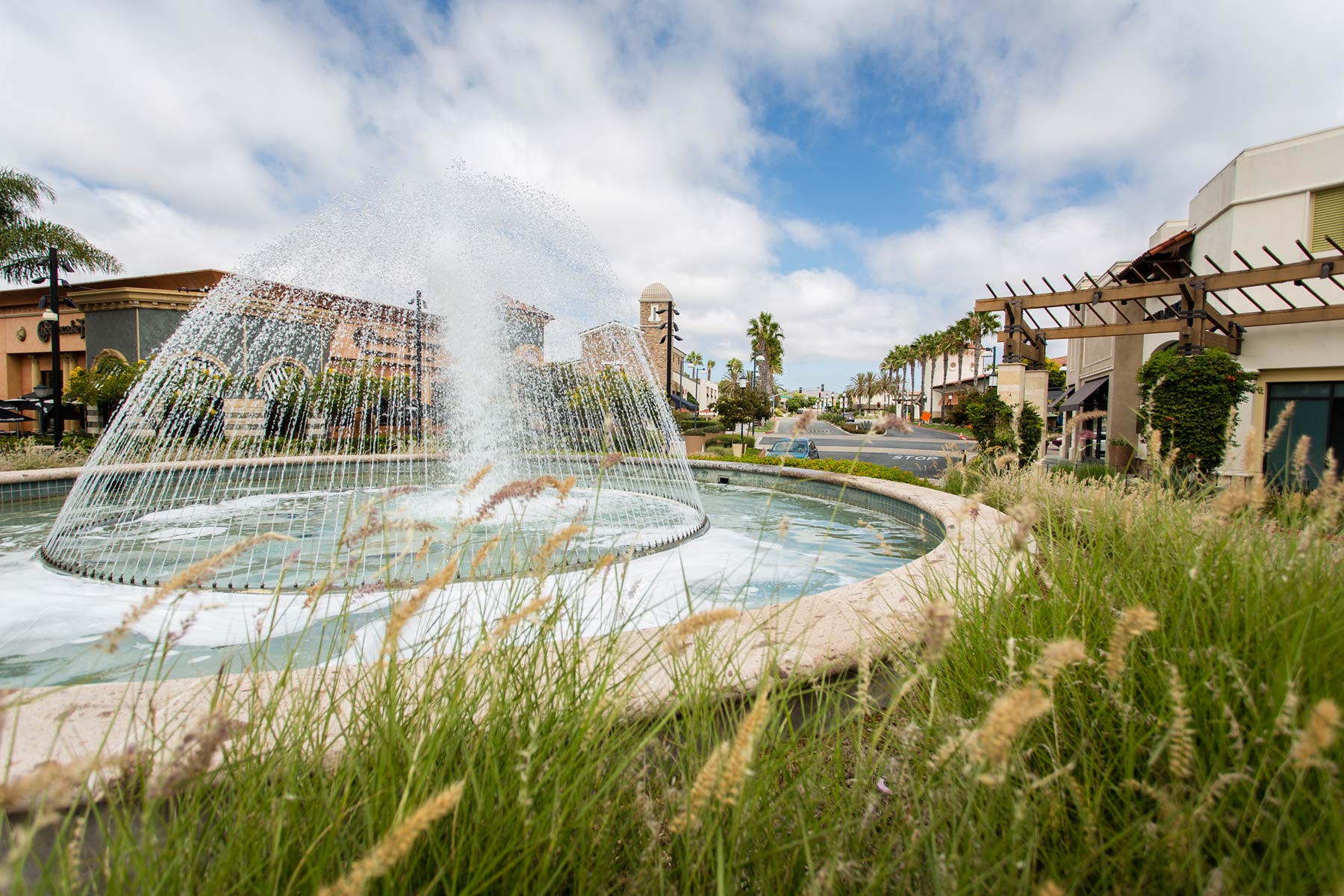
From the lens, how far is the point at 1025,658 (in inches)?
86.4

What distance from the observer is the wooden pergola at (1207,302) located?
12648mm

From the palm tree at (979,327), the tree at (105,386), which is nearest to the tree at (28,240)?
the tree at (105,386)

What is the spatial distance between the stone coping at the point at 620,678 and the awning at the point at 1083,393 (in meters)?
23.7

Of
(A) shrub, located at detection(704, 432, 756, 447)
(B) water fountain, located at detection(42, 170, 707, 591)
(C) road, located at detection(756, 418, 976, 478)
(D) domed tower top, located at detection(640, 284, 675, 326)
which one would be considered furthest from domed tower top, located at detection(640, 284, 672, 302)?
A: (B) water fountain, located at detection(42, 170, 707, 591)

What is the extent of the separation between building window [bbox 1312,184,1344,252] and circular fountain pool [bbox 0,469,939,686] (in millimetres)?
12058

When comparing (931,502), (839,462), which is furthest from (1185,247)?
(931,502)

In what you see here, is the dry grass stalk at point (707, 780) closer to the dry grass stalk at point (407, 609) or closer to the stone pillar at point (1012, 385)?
the dry grass stalk at point (407, 609)

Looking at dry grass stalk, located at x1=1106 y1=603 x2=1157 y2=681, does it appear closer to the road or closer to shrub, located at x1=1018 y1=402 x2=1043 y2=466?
the road

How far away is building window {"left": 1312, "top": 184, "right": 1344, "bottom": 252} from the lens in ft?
44.2

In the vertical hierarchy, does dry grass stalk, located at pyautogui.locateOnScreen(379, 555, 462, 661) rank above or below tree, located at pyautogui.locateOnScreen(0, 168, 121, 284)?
below

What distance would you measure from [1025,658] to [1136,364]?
22059mm

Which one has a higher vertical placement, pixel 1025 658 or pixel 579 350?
pixel 579 350

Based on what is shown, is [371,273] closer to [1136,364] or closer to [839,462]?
[839,462]

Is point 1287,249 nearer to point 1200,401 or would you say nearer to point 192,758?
point 1200,401
